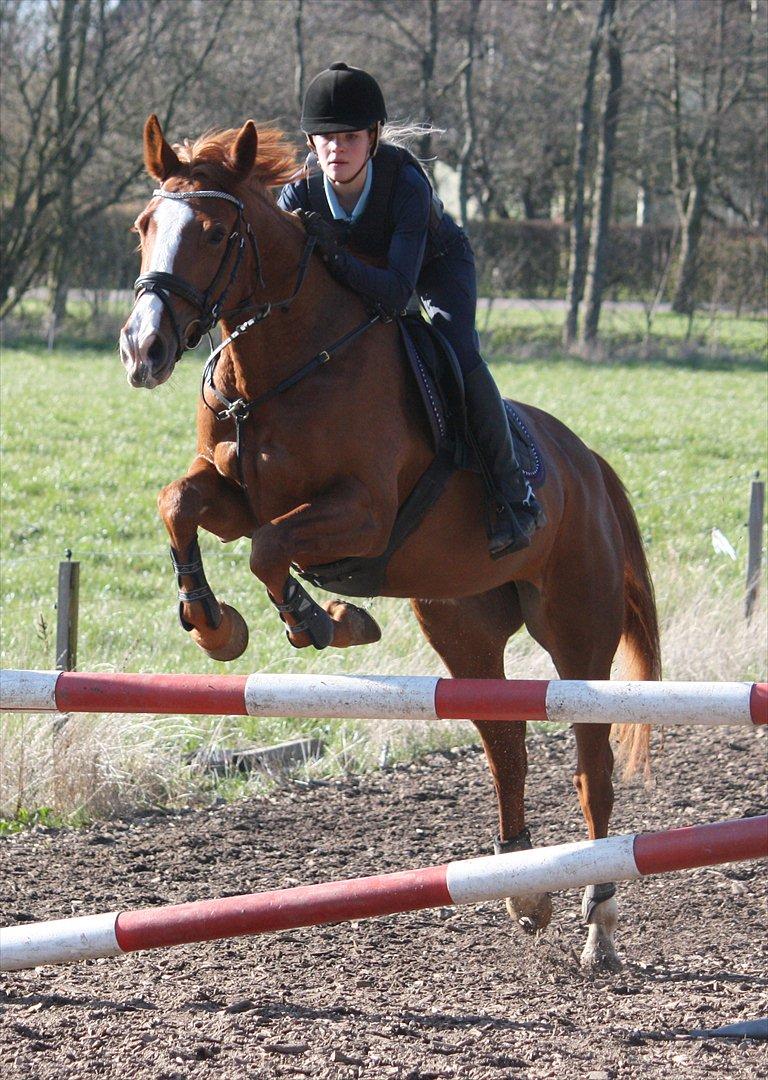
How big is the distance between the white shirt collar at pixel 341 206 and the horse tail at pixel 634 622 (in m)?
1.62

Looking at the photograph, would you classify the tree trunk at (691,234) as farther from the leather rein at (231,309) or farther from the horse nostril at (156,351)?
the horse nostril at (156,351)

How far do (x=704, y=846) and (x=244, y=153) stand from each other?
223 cm

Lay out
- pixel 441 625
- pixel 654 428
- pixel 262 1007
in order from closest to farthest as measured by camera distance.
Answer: pixel 262 1007, pixel 441 625, pixel 654 428

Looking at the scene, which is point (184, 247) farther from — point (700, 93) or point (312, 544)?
point (700, 93)

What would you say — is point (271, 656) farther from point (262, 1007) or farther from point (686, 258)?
point (686, 258)

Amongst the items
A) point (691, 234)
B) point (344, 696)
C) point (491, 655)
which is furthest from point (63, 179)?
point (344, 696)

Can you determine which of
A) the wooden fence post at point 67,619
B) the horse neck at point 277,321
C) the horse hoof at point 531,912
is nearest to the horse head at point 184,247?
the horse neck at point 277,321

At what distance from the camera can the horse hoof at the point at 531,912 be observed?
4.66 meters

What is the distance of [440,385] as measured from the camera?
166 inches

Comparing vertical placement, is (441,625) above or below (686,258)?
below

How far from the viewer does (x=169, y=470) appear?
39.5 feet

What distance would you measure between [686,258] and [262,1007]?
91.3 feet

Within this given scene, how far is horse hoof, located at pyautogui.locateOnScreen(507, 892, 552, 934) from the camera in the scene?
4664 millimetres

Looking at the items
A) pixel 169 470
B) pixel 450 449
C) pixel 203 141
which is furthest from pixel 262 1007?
pixel 169 470
